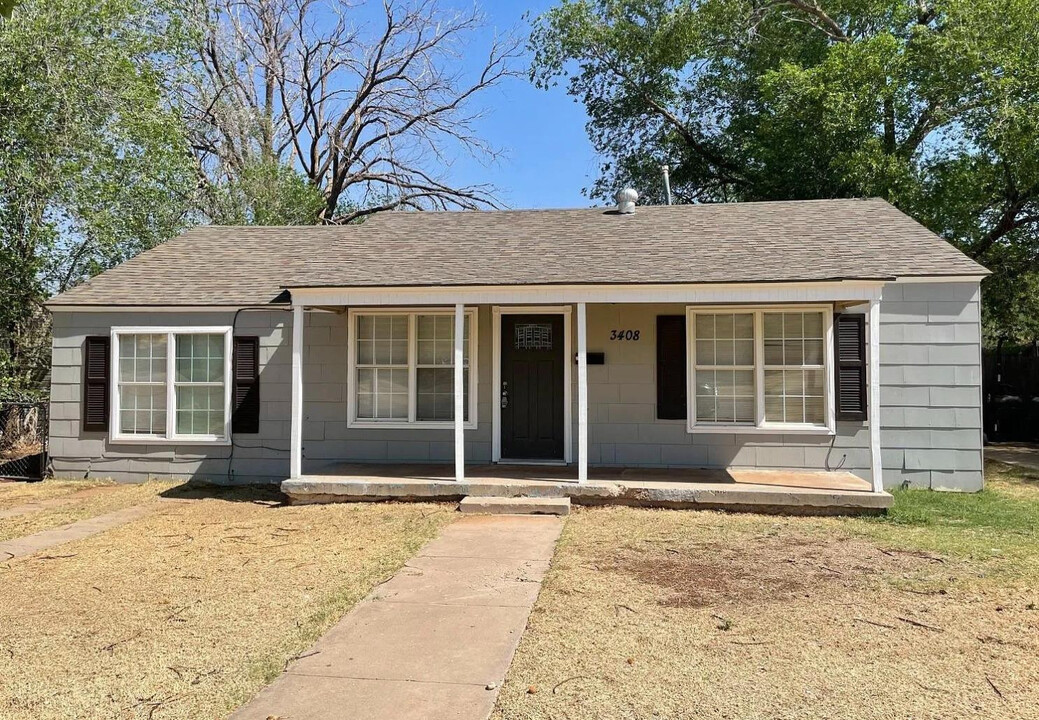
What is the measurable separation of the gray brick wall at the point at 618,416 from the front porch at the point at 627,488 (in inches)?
17.5

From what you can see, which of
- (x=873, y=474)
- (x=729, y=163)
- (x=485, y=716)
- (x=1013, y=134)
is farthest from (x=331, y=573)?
(x=729, y=163)

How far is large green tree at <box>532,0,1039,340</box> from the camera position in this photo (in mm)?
12594

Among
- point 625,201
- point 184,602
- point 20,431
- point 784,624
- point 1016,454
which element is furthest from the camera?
point 1016,454

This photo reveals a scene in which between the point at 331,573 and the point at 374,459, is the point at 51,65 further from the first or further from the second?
the point at 331,573

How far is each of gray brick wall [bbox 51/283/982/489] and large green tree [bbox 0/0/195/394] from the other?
3.22m

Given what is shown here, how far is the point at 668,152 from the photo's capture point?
811 inches

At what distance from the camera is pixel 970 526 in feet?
22.2

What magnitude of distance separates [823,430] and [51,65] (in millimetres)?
13145

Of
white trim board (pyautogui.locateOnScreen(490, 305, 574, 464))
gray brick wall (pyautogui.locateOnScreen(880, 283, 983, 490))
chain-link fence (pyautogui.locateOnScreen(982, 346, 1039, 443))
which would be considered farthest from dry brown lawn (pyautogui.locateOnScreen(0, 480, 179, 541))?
chain-link fence (pyautogui.locateOnScreen(982, 346, 1039, 443))

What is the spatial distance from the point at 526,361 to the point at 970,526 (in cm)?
525

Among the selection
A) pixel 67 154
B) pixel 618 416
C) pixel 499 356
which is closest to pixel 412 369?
pixel 499 356

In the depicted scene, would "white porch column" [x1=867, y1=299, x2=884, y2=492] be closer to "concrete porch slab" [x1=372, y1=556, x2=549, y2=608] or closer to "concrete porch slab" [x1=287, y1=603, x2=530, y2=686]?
"concrete porch slab" [x1=372, y1=556, x2=549, y2=608]

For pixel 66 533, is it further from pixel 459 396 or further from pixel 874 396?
pixel 874 396

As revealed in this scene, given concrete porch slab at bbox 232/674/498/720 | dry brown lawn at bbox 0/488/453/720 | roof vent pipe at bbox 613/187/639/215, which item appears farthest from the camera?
roof vent pipe at bbox 613/187/639/215
